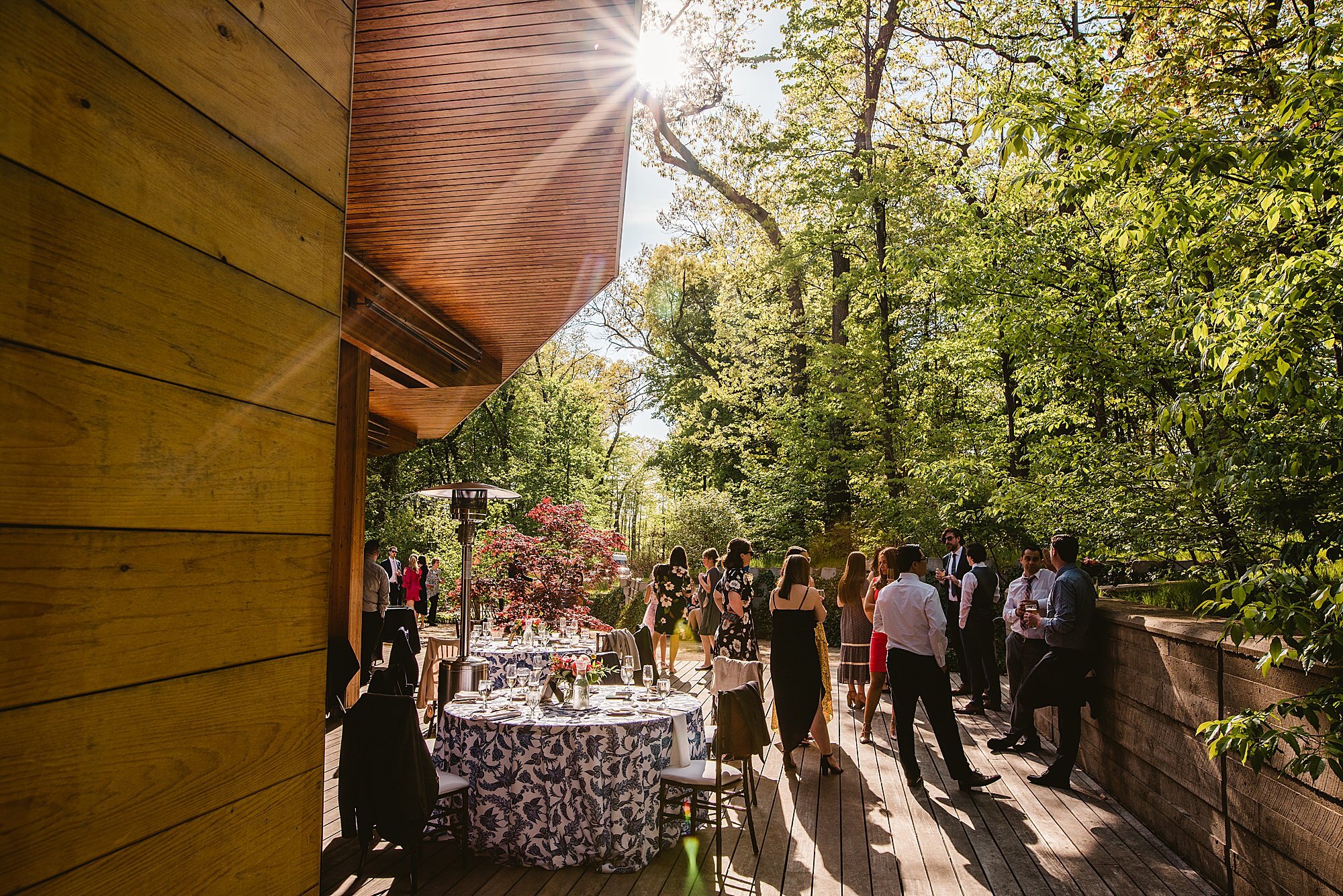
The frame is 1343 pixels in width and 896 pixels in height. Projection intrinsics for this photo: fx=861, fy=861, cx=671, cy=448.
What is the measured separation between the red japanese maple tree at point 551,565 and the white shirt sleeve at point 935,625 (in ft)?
18.8

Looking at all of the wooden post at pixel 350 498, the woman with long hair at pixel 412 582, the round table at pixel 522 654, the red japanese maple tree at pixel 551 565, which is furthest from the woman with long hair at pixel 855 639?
the woman with long hair at pixel 412 582

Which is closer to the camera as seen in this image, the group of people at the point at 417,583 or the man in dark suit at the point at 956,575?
the man in dark suit at the point at 956,575

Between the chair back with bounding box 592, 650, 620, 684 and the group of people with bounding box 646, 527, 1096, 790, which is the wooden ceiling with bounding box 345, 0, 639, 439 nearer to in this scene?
the chair back with bounding box 592, 650, 620, 684

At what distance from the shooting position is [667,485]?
27.4 metres

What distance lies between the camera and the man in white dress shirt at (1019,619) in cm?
722

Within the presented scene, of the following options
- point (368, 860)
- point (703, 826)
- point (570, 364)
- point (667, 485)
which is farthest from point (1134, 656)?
point (570, 364)

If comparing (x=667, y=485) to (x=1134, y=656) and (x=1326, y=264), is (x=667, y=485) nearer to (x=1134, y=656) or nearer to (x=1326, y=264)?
(x=1134, y=656)

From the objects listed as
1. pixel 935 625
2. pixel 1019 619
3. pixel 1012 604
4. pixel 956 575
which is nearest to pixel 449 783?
pixel 935 625

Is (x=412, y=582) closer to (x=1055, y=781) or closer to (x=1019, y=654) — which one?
(x=1019, y=654)

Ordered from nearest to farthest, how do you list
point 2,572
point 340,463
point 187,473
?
point 2,572 < point 187,473 < point 340,463

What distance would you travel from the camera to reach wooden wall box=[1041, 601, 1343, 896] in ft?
12.2

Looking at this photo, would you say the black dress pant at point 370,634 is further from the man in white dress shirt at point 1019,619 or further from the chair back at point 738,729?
the man in white dress shirt at point 1019,619

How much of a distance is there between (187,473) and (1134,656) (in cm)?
611

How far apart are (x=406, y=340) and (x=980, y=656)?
22.4ft
